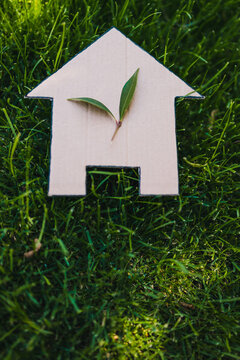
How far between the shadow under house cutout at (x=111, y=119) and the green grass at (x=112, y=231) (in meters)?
0.17

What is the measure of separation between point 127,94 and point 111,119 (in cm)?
12

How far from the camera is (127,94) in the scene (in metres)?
1.42

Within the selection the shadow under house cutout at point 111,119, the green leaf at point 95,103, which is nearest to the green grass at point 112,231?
the shadow under house cutout at point 111,119

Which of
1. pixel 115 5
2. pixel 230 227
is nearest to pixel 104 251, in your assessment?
pixel 230 227

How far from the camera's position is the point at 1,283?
1372 millimetres

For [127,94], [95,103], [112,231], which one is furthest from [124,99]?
[112,231]

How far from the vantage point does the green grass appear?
142cm

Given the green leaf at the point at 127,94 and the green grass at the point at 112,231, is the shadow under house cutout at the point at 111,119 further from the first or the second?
the green grass at the point at 112,231

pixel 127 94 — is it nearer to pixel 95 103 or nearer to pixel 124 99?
pixel 124 99

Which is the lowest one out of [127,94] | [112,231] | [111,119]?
[112,231]

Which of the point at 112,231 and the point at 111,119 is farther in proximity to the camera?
the point at 112,231

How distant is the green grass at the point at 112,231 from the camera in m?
1.42

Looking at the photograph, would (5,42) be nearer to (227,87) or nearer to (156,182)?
(156,182)

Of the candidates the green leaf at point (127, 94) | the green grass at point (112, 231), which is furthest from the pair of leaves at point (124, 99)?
the green grass at point (112, 231)
